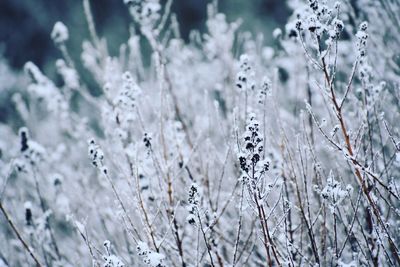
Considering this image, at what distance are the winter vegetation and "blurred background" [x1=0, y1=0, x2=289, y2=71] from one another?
46.6 feet

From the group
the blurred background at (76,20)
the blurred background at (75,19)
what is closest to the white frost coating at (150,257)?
the blurred background at (76,20)

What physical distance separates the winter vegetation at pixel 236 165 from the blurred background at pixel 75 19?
14.2m

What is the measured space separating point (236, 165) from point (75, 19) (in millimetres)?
18922

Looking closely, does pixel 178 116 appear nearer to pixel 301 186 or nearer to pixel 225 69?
pixel 225 69

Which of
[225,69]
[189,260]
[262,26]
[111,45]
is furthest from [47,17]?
[189,260]

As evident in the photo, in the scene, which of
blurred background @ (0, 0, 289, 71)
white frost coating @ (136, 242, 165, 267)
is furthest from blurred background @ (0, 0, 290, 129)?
white frost coating @ (136, 242, 165, 267)

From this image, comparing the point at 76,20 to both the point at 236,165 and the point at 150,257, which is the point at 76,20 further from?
the point at 150,257

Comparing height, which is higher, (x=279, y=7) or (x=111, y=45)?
(x=279, y=7)

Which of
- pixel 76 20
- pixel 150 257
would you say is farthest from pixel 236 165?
pixel 76 20

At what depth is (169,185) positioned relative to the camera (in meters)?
2.73

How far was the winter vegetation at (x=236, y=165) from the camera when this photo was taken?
2209mm

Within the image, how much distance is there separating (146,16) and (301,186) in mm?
2157

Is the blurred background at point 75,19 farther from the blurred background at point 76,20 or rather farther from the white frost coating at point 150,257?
the white frost coating at point 150,257

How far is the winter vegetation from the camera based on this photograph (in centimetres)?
221
